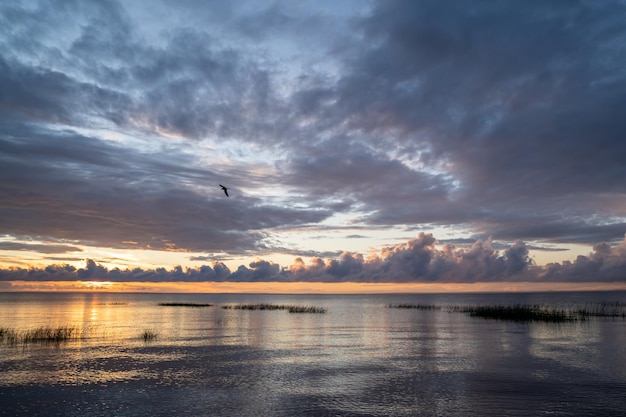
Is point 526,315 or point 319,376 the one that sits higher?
point 319,376

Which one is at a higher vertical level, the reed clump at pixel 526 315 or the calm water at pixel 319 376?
the calm water at pixel 319 376

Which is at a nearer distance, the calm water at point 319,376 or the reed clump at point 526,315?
the calm water at point 319,376

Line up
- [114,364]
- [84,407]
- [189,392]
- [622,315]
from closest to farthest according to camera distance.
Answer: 1. [84,407]
2. [189,392]
3. [114,364]
4. [622,315]

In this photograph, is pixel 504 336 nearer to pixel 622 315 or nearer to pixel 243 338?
pixel 243 338

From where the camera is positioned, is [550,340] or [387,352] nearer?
[387,352]

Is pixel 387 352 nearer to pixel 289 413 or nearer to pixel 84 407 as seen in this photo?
pixel 289 413

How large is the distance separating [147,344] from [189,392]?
25.0m

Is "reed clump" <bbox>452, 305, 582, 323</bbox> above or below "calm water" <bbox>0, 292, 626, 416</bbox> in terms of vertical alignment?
below

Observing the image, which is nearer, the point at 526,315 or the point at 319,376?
the point at 319,376

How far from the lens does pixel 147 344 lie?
165ft

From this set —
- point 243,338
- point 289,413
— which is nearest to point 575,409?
point 289,413

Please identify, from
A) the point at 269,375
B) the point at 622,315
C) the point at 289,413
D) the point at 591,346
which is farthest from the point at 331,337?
the point at 622,315

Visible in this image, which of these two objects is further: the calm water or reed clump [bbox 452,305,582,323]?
reed clump [bbox 452,305,582,323]

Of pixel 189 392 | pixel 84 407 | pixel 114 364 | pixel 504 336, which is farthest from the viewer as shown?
pixel 504 336
